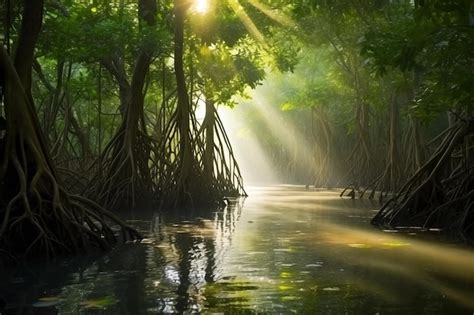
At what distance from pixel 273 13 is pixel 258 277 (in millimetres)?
12655

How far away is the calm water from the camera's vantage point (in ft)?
13.6

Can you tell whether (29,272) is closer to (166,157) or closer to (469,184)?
(469,184)

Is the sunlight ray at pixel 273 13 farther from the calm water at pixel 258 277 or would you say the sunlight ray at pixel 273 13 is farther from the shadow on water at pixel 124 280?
the shadow on water at pixel 124 280

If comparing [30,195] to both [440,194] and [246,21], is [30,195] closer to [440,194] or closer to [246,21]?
[440,194]

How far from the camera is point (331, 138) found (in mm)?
28000

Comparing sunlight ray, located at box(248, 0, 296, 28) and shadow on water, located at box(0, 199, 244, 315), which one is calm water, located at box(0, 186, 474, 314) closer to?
shadow on water, located at box(0, 199, 244, 315)

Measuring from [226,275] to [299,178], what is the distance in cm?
3058

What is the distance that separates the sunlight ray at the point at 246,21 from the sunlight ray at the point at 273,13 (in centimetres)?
38

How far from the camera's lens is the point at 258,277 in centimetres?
516

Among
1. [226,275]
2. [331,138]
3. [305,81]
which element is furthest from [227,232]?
[331,138]

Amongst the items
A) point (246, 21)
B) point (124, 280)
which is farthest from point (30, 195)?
point (246, 21)

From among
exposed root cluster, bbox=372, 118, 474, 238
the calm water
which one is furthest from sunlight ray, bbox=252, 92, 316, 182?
the calm water

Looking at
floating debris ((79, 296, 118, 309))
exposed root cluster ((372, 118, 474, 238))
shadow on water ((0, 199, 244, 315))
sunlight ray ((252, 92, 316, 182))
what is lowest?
floating debris ((79, 296, 118, 309))

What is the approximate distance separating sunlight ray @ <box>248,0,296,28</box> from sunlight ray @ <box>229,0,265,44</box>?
378 millimetres
